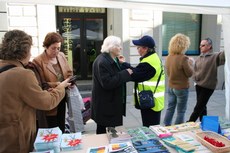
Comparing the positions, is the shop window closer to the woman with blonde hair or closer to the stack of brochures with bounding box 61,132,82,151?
the woman with blonde hair

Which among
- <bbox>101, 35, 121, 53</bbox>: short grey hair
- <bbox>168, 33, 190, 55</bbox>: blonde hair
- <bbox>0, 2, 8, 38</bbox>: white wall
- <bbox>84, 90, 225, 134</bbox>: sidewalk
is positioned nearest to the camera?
<bbox>101, 35, 121, 53</bbox>: short grey hair

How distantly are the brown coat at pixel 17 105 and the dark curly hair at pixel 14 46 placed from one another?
0.06 metres

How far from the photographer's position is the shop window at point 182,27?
8.23m

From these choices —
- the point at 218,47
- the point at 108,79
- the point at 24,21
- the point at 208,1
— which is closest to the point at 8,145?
the point at 108,79

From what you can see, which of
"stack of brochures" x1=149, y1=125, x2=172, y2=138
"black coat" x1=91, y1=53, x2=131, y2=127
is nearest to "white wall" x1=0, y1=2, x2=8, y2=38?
"black coat" x1=91, y1=53, x2=131, y2=127

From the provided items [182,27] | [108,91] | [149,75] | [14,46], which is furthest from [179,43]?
[182,27]

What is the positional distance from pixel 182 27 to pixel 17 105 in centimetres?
769

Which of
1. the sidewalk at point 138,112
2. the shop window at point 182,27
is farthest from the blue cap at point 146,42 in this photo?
the shop window at point 182,27

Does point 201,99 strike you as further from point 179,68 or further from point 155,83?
point 155,83

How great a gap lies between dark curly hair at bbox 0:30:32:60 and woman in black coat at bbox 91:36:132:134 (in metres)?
0.96

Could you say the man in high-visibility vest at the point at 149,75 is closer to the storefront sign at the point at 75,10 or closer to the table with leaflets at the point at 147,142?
the table with leaflets at the point at 147,142

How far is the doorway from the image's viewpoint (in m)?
7.64

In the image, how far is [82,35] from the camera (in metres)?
7.87

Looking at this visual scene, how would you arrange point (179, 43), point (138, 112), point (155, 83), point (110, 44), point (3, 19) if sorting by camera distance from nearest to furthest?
point (110, 44) < point (155, 83) < point (179, 43) < point (3, 19) < point (138, 112)
